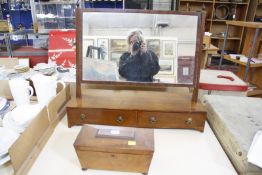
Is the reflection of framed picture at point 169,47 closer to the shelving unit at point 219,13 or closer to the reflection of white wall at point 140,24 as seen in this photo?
the reflection of white wall at point 140,24

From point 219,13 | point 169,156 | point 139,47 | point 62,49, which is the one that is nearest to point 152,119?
point 169,156

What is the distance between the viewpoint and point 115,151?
628mm

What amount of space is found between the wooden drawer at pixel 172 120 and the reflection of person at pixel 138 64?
154 millimetres

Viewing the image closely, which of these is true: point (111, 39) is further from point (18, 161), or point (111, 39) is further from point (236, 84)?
point (236, 84)

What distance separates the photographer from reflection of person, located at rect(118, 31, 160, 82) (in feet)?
2.89

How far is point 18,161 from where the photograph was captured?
0.61 m

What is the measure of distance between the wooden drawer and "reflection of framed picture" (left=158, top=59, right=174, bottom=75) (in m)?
0.18

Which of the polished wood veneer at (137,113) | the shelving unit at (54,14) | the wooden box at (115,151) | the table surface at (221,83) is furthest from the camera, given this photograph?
the shelving unit at (54,14)

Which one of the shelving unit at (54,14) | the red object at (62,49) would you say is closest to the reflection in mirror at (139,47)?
the red object at (62,49)

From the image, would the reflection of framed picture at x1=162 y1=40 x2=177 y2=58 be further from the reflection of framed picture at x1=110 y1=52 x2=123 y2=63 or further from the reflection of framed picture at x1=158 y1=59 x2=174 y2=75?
the reflection of framed picture at x1=110 y1=52 x2=123 y2=63

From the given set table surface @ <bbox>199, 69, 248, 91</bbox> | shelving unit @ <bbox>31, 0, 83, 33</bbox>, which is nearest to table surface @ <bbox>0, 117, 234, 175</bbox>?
table surface @ <bbox>199, 69, 248, 91</bbox>

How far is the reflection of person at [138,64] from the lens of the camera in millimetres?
882

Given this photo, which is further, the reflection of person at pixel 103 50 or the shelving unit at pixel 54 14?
the shelving unit at pixel 54 14

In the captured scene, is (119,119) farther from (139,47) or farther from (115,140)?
(139,47)
